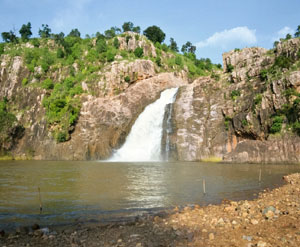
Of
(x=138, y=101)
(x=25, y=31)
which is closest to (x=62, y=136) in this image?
(x=138, y=101)

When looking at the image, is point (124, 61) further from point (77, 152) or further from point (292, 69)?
point (292, 69)

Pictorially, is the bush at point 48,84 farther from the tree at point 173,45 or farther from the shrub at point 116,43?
the tree at point 173,45

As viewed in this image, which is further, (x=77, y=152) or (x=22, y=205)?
(x=77, y=152)

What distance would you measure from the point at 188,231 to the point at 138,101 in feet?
157

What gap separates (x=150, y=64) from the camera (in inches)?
2510

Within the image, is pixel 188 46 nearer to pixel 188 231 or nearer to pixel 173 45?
pixel 173 45

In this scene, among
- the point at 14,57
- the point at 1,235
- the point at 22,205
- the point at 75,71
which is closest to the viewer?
the point at 1,235

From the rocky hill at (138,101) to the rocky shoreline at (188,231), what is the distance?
28.9 meters

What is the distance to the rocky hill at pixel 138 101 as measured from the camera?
3741cm

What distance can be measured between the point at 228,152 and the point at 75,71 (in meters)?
48.8

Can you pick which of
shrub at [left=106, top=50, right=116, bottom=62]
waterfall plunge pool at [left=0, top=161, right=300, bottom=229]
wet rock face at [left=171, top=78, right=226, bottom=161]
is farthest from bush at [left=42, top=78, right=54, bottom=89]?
waterfall plunge pool at [left=0, top=161, right=300, bottom=229]

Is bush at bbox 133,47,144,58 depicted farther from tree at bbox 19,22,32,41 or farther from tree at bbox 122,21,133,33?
tree at bbox 19,22,32,41

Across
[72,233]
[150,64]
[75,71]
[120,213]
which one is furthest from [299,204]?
[75,71]

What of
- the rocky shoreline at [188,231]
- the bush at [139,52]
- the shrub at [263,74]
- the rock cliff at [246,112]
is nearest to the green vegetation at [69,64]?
the bush at [139,52]
